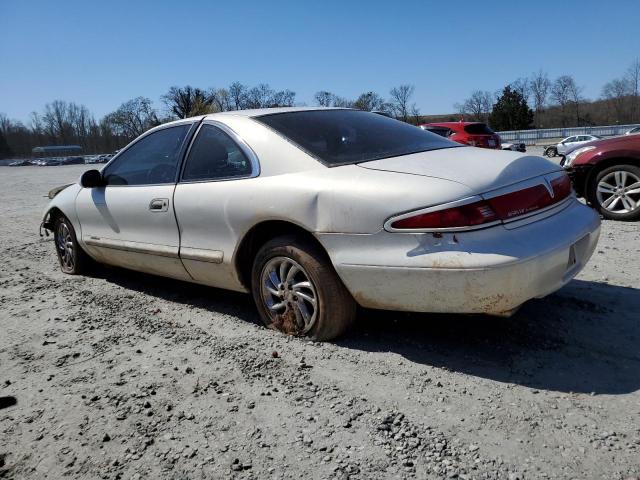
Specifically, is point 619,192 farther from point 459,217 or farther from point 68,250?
point 68,250

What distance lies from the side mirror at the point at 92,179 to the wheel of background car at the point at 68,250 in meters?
0.73

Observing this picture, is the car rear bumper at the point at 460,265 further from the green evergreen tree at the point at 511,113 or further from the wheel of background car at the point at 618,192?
the green evergreen tree at the point at 511,113

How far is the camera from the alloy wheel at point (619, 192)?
6574 mm

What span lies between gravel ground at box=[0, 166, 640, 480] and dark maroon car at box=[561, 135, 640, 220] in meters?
3.10

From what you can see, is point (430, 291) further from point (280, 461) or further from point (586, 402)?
point (280, 461)

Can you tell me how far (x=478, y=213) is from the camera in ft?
8.23

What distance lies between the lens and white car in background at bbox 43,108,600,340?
2525 millimetres

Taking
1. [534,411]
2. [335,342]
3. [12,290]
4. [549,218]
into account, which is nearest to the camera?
[534,411]

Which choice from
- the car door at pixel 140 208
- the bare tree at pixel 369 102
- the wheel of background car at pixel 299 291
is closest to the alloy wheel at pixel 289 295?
the wheel of background car at pixel 299 291

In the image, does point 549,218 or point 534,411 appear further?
point 549,218

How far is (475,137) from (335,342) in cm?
1150

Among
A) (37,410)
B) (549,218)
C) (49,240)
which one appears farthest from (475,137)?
(37,410)

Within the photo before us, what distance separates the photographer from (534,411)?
90.7 inches

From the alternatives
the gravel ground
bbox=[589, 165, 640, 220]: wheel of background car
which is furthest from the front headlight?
the gravel ground
